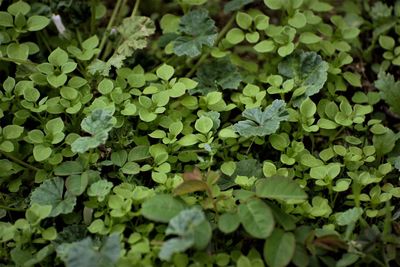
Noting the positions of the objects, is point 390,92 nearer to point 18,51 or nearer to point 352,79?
point 352,79

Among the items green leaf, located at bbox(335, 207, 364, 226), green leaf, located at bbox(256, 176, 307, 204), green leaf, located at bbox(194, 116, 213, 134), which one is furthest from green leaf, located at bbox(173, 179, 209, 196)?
green leaf, located at bbox(335, 207, 364, 226)

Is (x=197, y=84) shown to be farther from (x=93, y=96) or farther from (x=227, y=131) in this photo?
(x=93, y=96)

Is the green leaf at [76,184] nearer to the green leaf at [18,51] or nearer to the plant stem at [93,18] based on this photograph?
the green leaf at [18,51]

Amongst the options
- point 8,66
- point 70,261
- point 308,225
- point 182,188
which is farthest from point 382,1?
point 70,261

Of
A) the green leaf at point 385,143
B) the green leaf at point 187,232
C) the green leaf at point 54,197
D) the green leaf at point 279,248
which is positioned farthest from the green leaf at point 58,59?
the green leaf at point 385,143

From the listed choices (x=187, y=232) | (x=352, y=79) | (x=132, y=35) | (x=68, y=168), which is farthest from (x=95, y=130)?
(x=352, y=79)

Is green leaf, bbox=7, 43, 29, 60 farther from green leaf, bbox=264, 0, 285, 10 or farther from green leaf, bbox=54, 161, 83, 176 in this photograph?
green leaf, bbox=264, 0, 285, 10
